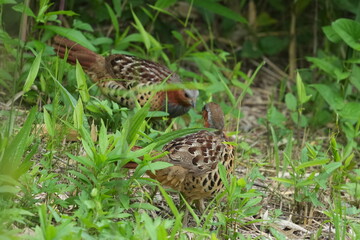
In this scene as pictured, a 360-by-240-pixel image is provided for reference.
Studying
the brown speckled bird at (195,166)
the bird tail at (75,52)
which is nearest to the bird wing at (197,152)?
the brown speckled bird at (195,166)

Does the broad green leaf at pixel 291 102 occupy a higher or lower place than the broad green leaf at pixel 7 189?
lower

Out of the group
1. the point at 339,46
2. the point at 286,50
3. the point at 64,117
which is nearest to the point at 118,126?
the point at 64,117

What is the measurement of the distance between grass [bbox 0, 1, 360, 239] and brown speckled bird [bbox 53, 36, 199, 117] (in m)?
0.13

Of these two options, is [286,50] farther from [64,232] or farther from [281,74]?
[64,232]

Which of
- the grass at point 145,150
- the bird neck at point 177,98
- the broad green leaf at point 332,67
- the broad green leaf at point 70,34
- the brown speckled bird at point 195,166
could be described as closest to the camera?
the grass at point 145,150

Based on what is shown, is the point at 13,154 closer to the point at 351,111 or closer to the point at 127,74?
the point at 127,74

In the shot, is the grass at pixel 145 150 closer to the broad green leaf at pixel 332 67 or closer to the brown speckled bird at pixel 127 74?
the broad green leaf at pixel 332 67

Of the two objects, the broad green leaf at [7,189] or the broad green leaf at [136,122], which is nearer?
the broad green leaf at [7,189]

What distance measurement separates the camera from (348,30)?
577 cm

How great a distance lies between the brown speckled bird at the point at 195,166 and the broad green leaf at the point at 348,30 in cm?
185

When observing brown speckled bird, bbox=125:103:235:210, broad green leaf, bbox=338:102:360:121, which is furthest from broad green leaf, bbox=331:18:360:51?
brown speckled bird, bbox=125:103:235:210

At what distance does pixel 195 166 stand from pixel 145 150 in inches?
24.2

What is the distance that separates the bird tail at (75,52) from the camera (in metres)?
5.30

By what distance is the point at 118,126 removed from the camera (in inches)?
187
